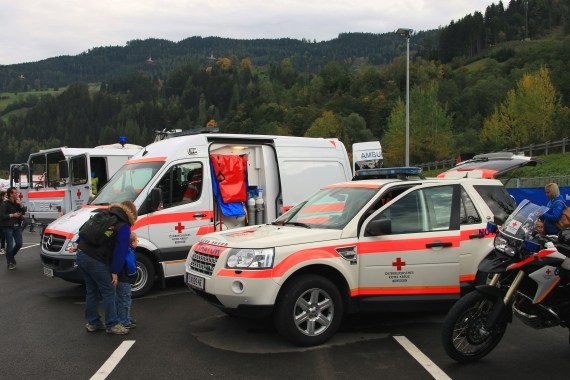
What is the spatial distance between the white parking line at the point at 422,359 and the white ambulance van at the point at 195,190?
4.15 m

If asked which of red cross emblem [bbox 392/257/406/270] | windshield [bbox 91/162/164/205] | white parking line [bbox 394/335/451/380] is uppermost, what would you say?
windshield [bbox 91/162/164/205]

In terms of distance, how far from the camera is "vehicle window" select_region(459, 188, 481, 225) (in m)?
6.89

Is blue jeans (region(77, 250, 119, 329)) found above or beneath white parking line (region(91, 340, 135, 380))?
above

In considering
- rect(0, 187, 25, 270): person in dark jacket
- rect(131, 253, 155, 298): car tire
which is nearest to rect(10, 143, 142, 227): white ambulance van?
rect(0, 187, 25, 270): person in dark jacket

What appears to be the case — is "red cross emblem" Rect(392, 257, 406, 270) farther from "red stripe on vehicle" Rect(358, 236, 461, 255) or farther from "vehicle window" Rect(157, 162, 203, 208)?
"vehicle window" Rect(157, 162, 203, 208)

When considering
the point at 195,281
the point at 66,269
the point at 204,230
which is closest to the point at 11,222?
the point at 66,269

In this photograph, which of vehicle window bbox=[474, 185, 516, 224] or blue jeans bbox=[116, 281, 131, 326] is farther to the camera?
vehicle window bbox=[474, 185, 516, 224]

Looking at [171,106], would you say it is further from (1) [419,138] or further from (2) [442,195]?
(2) [442,195]

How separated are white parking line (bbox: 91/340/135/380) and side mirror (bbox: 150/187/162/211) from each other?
2945mm

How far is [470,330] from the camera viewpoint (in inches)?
209

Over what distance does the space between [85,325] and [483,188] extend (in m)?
5.36

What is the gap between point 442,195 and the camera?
6.84m

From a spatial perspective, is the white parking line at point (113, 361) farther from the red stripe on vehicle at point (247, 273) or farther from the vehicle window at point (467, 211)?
the vehicle window at point (467, 211)

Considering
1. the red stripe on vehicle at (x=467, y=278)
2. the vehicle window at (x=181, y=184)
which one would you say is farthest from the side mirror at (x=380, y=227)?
the vehicle window at (x=181, y=184)
